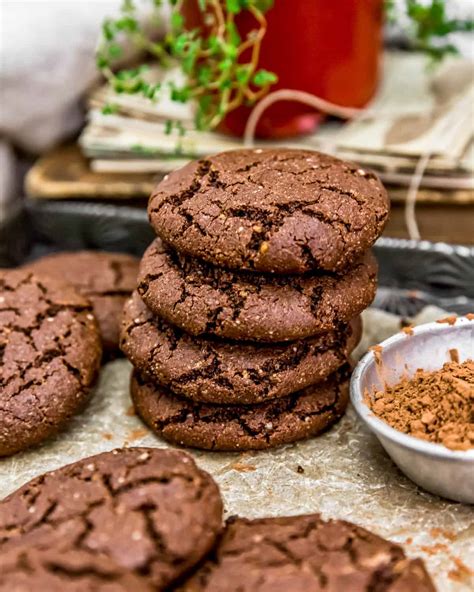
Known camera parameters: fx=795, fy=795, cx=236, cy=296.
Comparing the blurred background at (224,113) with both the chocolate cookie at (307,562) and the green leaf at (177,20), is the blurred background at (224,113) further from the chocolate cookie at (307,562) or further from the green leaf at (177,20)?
the chocolate cookie at (307,562)

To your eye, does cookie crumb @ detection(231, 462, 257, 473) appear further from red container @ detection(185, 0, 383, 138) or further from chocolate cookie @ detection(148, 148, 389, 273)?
red container @ detection(185, 0, 383, 138)

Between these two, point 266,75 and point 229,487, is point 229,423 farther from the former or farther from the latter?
point 266,75

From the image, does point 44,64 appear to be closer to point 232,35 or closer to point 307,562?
point 232,35

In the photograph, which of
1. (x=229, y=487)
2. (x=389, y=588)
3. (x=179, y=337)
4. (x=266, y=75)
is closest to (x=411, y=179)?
(x=266, y=75)

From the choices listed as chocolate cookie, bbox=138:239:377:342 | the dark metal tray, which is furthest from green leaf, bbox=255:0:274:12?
chocolate cookie, bbox=138:239:377:342

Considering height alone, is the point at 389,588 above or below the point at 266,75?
below

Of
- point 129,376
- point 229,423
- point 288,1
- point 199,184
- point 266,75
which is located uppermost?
point 288,1

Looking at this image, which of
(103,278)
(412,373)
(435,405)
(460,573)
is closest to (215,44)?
(103,278)
